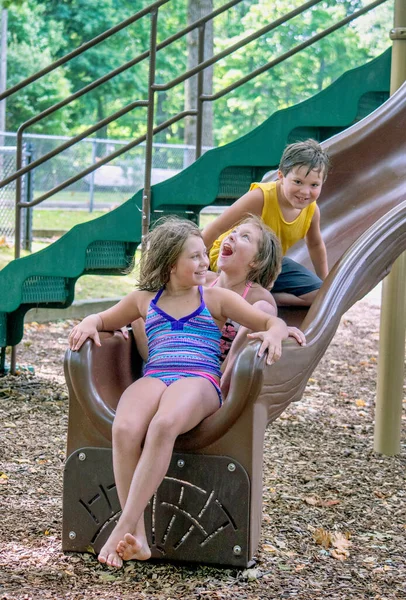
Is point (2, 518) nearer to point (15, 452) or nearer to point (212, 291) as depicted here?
point (15, 452)

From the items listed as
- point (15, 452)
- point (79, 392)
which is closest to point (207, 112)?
point (15, 452)

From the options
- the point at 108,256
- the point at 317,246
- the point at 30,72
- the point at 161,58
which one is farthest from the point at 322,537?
the point at 161,58

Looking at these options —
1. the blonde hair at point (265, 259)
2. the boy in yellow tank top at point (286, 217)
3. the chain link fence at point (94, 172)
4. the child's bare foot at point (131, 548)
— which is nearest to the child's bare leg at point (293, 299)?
the boy in yellow tank top at point (286, 217)

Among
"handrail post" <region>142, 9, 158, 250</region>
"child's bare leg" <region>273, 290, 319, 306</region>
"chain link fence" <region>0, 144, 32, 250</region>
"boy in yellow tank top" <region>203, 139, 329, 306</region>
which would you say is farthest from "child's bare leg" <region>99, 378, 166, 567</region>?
"chain link fence" <region>0, 144, 32, 250</region>

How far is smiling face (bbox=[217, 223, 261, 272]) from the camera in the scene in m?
3.73

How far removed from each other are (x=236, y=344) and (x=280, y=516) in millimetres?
892

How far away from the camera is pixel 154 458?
303 cm

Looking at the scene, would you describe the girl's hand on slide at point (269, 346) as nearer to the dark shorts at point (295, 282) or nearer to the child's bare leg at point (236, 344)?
the child's bare leg at point (236, 344)

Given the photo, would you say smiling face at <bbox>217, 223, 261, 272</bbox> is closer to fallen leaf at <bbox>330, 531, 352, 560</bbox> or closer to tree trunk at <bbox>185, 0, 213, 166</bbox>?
fallen leaf at <bbox>330, 531, 352, 560</bbox>

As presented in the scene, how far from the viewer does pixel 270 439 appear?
5.20 metres

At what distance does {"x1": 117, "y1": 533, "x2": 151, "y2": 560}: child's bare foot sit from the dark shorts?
1.76m

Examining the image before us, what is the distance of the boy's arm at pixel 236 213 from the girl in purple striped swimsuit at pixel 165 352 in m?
0.83

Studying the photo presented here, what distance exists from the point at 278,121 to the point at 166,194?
2.81 ft

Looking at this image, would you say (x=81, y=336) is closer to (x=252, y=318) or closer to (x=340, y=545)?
(x=252, y=318)
